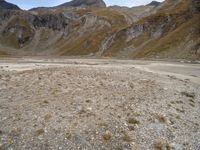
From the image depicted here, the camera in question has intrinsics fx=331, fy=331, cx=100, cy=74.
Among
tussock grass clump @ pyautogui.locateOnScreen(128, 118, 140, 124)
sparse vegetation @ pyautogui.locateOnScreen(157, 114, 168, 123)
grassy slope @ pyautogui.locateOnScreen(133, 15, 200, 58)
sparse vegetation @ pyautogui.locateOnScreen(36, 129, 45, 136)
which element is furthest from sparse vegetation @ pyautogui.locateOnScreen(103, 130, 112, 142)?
grassy slope @ pyautogui.locateOnScreen(133, 15, 200, 58)

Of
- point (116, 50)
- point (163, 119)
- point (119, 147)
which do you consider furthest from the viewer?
point (116, 50)

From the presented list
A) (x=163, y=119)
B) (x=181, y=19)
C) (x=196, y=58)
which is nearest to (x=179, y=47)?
(x=196, y=58)

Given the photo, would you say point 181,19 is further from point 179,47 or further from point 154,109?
point 154,109

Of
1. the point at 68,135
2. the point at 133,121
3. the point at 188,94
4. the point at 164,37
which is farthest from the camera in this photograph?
the point at 164,37

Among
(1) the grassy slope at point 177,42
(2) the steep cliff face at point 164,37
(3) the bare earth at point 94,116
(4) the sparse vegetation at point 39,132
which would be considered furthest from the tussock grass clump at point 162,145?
(1) the grassy slope at point 177,42

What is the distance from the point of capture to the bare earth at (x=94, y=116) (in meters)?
20.2

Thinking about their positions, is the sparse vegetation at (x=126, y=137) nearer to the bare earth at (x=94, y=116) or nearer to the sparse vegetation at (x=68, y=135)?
the bare earth at (x=94, y=116)

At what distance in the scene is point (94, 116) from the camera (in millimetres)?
23000

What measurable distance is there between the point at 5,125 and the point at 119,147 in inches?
304

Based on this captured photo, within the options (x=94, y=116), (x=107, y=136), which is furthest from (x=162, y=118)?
(x=107, y=136)

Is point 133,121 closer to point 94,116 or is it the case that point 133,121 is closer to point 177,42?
point 94,116

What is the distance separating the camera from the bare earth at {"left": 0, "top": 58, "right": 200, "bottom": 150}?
20188mm

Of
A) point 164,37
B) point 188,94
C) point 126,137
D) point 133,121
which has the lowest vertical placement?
point 126,137

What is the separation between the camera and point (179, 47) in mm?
120500
